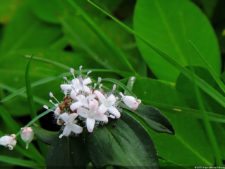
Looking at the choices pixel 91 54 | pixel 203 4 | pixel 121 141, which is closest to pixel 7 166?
pixel 91 54

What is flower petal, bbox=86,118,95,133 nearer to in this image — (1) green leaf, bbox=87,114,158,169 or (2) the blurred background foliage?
(1) green leaf, bbox=87,114,158,169

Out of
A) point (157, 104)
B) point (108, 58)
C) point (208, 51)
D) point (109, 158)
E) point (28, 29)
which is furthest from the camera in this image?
point (28, 29)

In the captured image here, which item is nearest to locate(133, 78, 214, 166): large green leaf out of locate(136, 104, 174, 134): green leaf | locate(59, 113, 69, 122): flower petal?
locate(136, 104, 174, 134): green leaf

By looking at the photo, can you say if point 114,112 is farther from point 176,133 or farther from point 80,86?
point 176,133

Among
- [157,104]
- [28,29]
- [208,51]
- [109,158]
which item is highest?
[28,29]

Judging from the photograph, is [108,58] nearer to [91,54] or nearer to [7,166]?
[91,54]
